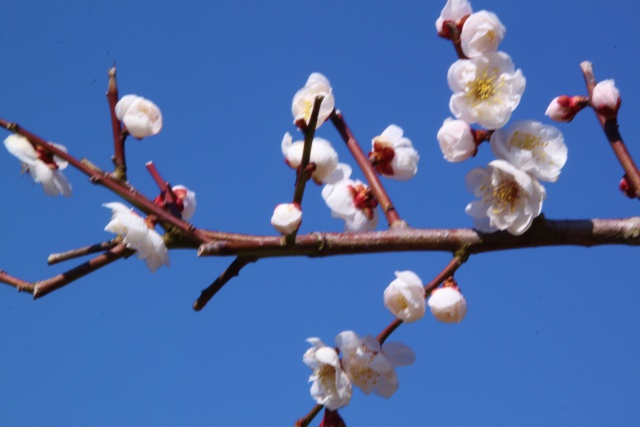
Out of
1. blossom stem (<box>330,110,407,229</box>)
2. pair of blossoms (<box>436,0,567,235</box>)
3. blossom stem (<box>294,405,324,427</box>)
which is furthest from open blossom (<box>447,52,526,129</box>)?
blossom stem (<box>294,405,324,427</box>)

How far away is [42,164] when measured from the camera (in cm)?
150

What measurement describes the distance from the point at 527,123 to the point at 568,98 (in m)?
0.20

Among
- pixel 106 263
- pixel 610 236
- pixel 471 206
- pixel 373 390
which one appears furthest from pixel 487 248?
pixel 106 263

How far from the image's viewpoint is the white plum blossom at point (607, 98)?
1527mm

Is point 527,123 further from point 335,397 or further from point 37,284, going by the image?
point 37,284

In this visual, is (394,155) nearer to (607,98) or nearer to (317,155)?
(317,155)

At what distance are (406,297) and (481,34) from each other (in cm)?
58

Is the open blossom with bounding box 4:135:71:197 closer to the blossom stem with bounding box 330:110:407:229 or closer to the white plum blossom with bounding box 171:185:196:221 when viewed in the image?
the white plum blossom with bounding box 171:185:196:221

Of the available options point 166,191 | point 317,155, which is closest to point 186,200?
point 166,191

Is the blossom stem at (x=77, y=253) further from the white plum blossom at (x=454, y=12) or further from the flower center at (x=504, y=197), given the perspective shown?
the white plum blossom at (x=454, y=12)

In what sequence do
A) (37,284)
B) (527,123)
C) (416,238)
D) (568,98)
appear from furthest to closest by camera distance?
(568,98), (527,123), (416,238), (37,284)

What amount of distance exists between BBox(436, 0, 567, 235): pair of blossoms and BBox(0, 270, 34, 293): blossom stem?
0.84 metres

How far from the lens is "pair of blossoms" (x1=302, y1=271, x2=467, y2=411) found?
4.64 feet

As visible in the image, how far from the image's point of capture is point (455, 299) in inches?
53.8
